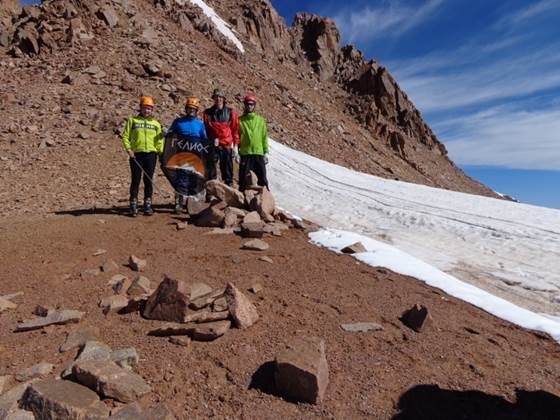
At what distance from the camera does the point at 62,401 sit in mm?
2707

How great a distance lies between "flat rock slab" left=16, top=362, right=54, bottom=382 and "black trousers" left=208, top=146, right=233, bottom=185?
6108mm

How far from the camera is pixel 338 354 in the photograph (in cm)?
376

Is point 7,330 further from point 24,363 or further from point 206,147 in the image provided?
point 206,147

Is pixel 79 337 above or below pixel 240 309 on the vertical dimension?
below

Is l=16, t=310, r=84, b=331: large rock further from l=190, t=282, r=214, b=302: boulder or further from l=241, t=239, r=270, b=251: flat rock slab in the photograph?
l=241, t=239, r=270, b=251: flat rock slab

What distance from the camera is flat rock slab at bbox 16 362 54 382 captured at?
124 inches

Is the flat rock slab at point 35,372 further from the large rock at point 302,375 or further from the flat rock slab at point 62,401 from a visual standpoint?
the large rock at point 302,375

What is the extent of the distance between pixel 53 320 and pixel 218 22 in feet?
120

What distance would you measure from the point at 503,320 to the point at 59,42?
20.5 meters

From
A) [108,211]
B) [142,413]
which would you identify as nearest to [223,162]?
[108,211]

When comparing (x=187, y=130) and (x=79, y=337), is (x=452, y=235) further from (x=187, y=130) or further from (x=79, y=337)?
(x=79, y=337)

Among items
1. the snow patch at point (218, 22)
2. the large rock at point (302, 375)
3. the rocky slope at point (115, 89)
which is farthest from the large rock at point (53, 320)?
the snow patch at point (218, 22)

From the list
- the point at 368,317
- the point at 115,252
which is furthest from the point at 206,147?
the point at 368,317

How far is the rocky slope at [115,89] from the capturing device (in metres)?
11.4
